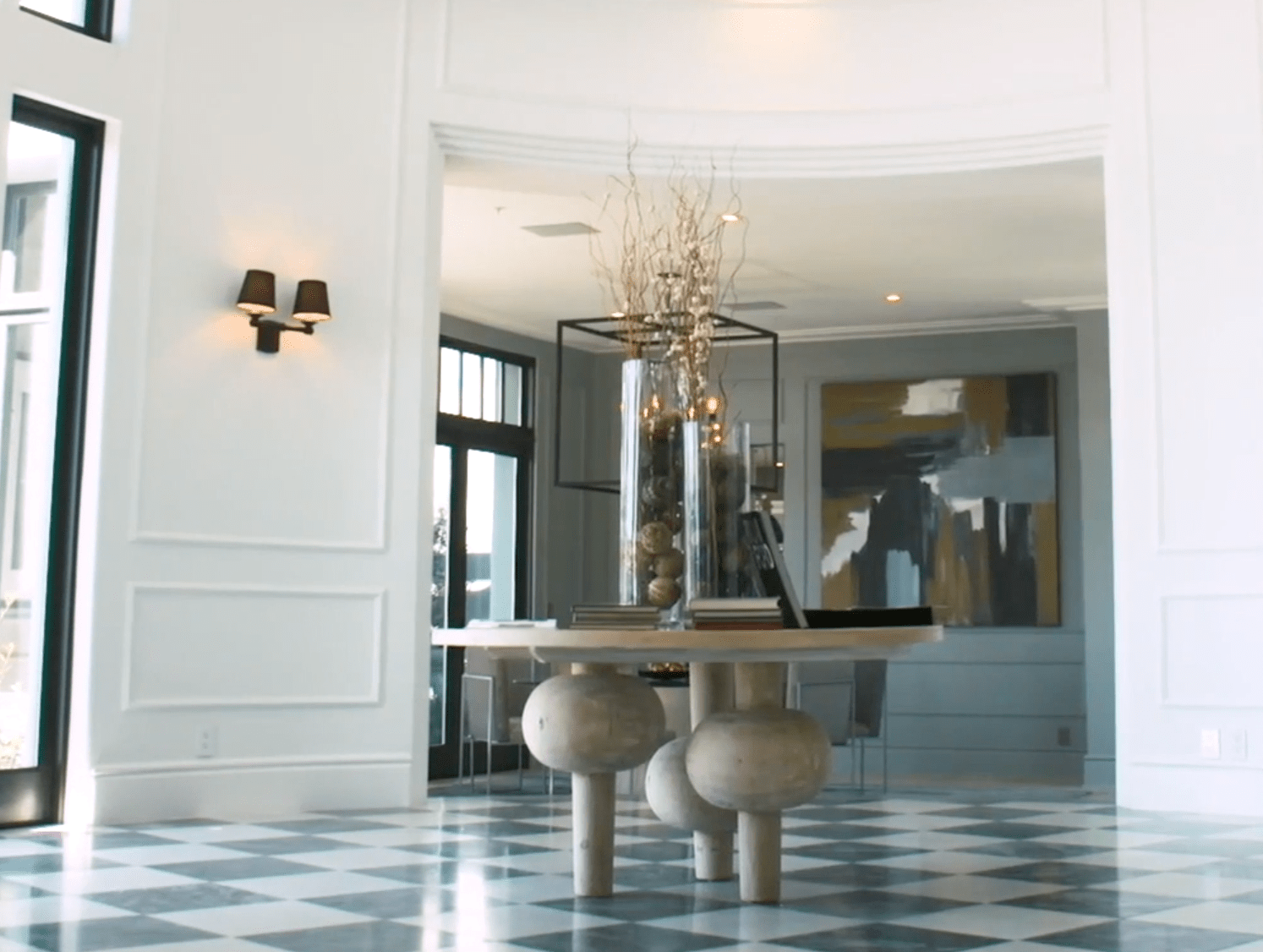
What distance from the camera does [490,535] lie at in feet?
34.3

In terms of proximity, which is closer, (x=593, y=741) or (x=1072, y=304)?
(x=593, y=741)

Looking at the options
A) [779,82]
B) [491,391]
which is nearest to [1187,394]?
[779,82]

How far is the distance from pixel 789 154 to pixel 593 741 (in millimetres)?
3904

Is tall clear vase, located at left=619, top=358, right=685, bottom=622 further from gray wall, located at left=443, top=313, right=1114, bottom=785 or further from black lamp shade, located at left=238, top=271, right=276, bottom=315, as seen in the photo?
gray wall, located at left=443, top=313, right=1114, bottom=785

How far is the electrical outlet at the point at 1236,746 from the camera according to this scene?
616 centimetres

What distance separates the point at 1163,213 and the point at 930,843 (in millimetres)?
2970

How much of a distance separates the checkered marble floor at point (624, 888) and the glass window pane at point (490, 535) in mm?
4328

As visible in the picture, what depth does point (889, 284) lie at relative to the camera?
384 inches

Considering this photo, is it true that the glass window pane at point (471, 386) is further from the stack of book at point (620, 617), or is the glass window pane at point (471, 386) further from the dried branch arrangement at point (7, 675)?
the stack of book at point (620, 617)

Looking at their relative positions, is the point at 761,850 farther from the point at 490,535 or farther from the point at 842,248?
the point at 490,535

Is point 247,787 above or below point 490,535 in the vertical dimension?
below

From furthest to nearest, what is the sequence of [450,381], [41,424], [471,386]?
1. [471,386]
2. [450,381]
3. [41,424]

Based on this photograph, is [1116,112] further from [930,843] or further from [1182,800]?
[930,843]

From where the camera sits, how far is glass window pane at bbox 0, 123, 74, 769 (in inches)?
218
